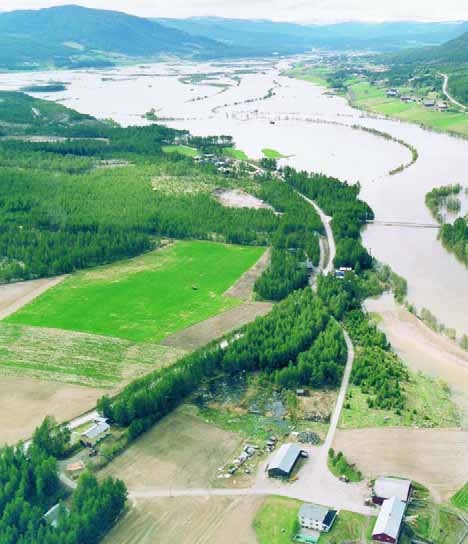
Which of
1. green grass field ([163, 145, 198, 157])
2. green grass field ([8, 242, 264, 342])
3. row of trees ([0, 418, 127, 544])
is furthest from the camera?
green grass field ([163, 145, 198, 157])

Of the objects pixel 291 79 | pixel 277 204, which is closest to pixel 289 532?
pixel 277 204

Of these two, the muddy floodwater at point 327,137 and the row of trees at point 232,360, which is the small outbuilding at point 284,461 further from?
the muddy floodwater at point 327,137

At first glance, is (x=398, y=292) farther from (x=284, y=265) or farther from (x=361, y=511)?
(x=361, y=511)

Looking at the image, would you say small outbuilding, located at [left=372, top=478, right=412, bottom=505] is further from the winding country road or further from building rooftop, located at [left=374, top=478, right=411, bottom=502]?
the winding country road

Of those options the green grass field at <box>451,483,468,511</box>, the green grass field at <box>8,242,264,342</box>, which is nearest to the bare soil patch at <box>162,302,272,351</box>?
the green grass field at <box>8,242,264,342</box>

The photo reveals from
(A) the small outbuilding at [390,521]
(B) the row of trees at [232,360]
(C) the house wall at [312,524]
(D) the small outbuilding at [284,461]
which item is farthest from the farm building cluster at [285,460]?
(B) the row of trees at [232,360]
